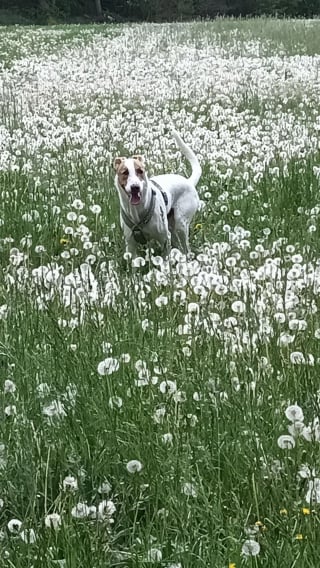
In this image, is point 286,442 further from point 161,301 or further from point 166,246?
point 166,246

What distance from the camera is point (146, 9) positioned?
68188mm

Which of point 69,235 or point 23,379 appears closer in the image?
point 23,379

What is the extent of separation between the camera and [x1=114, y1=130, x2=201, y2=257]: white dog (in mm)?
7008

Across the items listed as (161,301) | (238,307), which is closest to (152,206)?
(161,301)

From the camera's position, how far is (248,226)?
Result: 738 centimetres

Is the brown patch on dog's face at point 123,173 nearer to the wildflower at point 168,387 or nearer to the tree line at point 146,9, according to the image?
the wildflower at point 168,387

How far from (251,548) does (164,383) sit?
42.6 inches

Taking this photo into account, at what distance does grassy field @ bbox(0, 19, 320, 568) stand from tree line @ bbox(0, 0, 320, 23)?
193ft

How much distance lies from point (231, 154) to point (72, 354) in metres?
6.29

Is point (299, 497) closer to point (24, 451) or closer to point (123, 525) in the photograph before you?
point (123, 525)

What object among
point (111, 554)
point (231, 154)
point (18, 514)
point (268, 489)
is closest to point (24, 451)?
point (18, 514)

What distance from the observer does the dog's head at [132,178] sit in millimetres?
6902

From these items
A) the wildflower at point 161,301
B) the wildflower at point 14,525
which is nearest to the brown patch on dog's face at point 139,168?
the wildflower at point 161,301

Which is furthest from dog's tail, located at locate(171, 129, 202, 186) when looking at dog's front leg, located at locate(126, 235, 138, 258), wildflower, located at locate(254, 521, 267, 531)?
wildflower, located at locate(254, 521, 267, 531)
